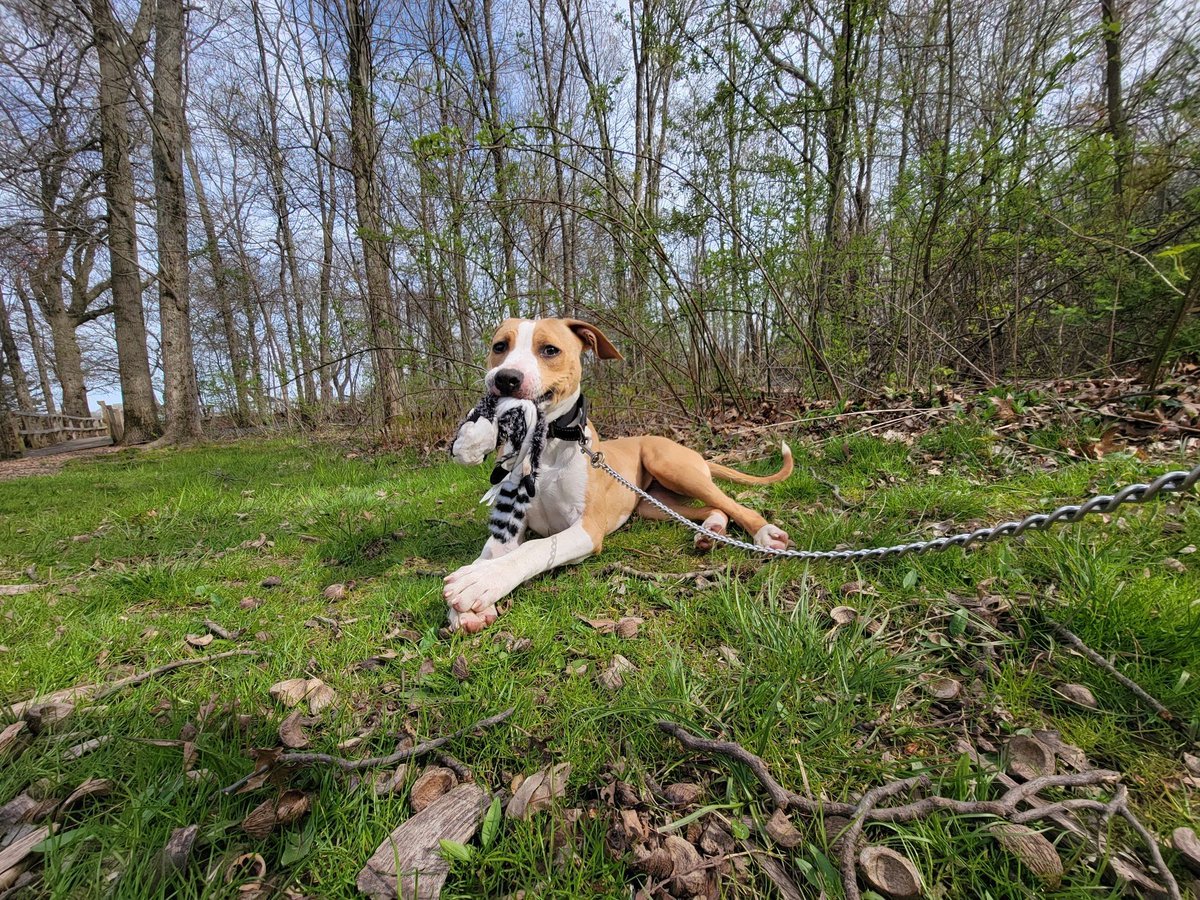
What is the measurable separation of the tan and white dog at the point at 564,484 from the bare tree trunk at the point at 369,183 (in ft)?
12.8

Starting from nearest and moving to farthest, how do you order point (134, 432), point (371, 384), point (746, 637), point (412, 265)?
point (746, 637) → point (412, 265) → point (371, 384) → point (134, 432)

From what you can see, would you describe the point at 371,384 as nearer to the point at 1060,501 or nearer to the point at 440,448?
the point at 440,448

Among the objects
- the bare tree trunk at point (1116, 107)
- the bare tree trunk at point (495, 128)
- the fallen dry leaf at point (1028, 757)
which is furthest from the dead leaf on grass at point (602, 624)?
the bare tree trunk at point (1116, 107)

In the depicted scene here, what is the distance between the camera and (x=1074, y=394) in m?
3.82

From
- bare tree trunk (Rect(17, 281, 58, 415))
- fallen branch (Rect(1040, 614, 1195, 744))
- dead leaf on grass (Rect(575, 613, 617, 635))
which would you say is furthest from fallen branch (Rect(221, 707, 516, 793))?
bare tree trunk (Rect(17, 281, 58, 415))

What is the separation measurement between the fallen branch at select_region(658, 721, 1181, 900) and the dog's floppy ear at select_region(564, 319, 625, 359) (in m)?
2.16

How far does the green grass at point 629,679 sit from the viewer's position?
3.26ft

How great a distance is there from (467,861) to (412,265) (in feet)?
21.9

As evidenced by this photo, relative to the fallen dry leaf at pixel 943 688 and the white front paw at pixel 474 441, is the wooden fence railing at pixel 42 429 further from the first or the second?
the fallen dry leaf at pixel 943 688

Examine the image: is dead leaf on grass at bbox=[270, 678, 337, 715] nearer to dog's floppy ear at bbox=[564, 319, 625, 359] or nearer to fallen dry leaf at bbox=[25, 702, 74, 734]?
fallen dry leaf at bbox=[25, 702, 74, 734]

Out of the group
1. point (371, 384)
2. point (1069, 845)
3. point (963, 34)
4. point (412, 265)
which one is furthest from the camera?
point (371, 384)

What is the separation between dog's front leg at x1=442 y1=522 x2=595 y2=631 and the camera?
187 centimetres

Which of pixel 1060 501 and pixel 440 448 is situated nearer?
pixel 1060 501

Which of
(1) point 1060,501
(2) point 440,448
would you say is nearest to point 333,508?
(2) point 440,448
